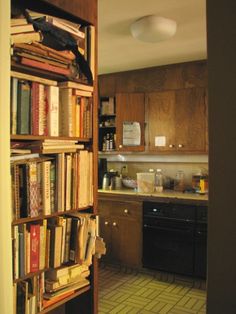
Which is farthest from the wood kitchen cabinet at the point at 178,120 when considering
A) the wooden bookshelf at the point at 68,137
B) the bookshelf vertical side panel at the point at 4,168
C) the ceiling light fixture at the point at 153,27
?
the bookshelf vertical side panel at the point at 4,168

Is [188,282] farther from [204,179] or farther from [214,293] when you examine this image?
[214,293]

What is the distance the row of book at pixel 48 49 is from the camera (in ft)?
4.82

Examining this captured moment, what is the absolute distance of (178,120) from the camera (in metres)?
3.91

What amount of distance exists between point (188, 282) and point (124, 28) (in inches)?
106

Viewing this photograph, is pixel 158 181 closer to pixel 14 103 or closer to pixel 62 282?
pixel 62 282

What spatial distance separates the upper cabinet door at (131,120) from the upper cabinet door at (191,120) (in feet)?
1.57

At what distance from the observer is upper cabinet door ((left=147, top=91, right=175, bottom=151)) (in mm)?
3951

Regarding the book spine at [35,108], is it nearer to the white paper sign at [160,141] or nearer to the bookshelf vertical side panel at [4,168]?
the bookshelf vertical side panel at [4,168]

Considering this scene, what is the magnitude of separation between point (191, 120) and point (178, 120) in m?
0.17

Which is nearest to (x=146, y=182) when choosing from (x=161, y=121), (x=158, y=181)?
(x=158, y=181)

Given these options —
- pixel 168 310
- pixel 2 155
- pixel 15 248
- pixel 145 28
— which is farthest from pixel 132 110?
pixel 2 155

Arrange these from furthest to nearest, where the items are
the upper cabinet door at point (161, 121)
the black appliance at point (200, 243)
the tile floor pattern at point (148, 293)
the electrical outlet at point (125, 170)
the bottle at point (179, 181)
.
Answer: the electrical outlet at point (125, 170) < the bottle at point (179, 181) < the upper cabinet door at point (161, 121) < the black appliance at point (200, 243) < the tile floor pattern at point (148, 293)

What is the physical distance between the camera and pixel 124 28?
2773 millimetres

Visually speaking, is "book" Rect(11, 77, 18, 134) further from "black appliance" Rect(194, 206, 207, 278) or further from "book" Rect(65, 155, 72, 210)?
"black appliance" Rect(194, 206, 207, 278)
